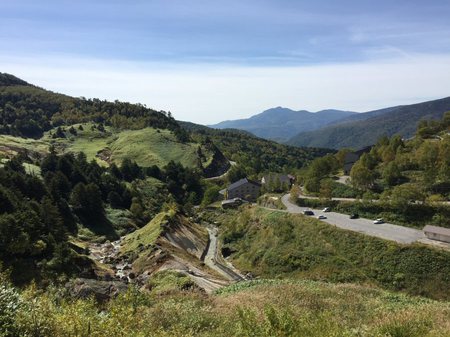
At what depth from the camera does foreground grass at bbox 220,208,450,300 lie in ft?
128

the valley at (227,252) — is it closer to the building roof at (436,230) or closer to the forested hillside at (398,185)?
the forested hillside at (398,185)

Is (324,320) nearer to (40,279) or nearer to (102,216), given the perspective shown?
(40,279)

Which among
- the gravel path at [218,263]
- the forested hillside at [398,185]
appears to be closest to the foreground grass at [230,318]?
the gravel path at [218,263]

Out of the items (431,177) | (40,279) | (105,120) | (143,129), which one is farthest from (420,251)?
(105,120)

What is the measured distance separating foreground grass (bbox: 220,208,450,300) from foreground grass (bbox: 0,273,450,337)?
20663mm

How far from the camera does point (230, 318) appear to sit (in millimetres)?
15469

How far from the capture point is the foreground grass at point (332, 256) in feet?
128

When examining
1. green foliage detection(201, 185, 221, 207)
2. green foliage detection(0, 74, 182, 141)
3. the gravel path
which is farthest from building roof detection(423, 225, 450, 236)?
green foliage detection(0, 74, 182, 141)

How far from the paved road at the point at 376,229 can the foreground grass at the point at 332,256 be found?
172 centimetres

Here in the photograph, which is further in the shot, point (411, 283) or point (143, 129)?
point (143, 129)

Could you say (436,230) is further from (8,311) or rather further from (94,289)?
(8,311)

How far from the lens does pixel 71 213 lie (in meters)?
64.8

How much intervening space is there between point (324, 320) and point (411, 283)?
3089 centimetres

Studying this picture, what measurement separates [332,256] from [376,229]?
7514 mm
